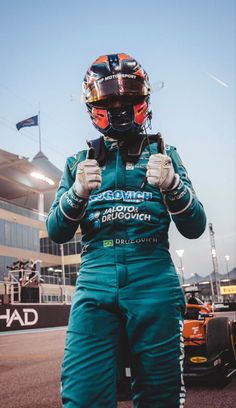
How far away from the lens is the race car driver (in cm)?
163

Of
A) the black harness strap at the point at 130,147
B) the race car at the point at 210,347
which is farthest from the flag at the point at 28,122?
the black harness strap at the point at 130,147

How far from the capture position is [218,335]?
16.2 feet

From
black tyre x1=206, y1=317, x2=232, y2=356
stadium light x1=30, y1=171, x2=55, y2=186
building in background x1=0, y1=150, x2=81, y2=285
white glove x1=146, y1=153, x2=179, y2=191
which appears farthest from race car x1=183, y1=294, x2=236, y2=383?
stadium light x1=30, y1=171, x2=55, y2=186

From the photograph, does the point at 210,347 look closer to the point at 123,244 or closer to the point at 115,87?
the point at 123,244

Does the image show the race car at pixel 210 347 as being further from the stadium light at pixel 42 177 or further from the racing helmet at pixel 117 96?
the stadium light at pixel 42 177

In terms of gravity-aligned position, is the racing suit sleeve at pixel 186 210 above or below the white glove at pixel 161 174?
below

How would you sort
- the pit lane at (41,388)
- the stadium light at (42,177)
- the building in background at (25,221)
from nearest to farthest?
the pit lane at (41,388) → the building in background at (25,221) → the stadium light at (42,177)

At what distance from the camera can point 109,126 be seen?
6.82 feet

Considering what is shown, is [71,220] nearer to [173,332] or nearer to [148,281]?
[148,281]

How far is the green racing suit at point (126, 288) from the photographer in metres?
1.62

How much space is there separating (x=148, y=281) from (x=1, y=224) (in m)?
34.4

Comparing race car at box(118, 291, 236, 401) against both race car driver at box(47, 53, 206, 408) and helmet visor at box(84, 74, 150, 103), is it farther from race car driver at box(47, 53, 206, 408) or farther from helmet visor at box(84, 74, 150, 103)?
helmet visor at box(84, 74, 150, 103)

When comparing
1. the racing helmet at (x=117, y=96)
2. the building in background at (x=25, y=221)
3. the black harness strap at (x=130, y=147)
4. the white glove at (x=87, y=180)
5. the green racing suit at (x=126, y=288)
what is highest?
the building in background at (x=25, y=221)

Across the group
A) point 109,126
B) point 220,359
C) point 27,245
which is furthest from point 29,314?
point 27,245
